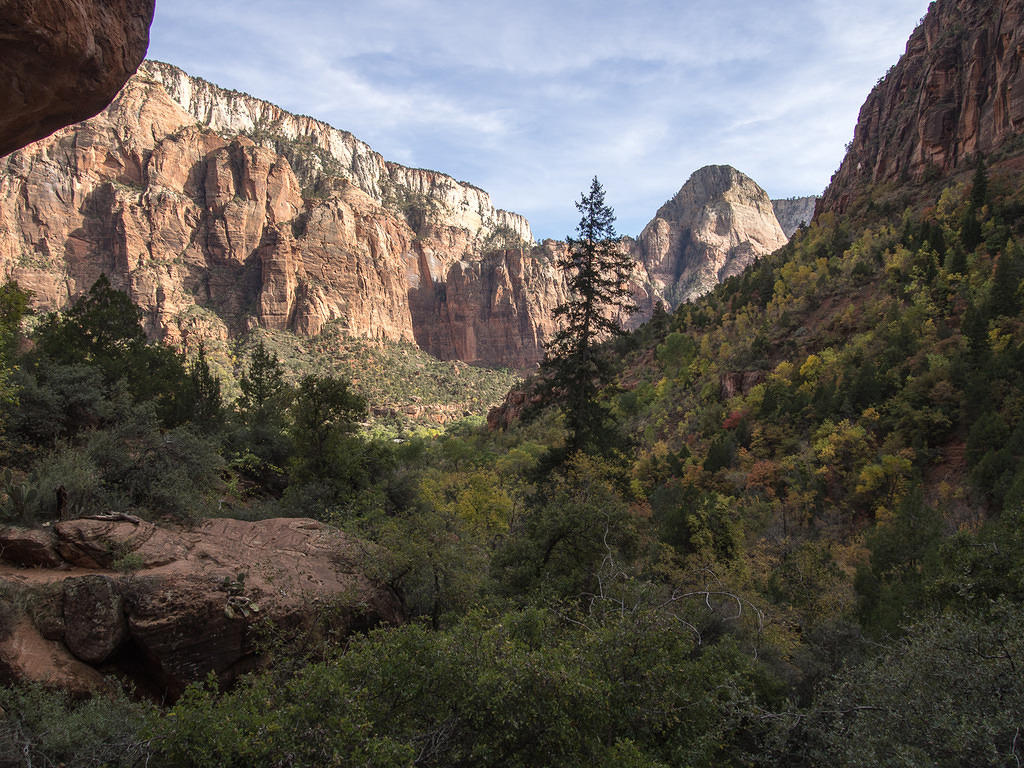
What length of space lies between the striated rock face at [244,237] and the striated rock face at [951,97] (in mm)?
32714

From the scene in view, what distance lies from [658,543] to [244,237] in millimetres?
115485

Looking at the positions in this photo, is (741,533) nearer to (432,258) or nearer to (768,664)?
(768,664)

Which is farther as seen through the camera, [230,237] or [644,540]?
[230,237]

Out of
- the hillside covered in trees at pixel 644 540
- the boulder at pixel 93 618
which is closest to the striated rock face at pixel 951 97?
the hillside covered in trees at pixel 644 540

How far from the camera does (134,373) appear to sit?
58.4 feet

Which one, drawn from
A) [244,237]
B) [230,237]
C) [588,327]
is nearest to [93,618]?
[588,327]

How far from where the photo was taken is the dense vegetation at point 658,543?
520 cm

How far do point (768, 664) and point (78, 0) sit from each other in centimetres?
1368

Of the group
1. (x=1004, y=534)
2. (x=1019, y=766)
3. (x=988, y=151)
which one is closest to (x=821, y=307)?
(x=988, y=151)

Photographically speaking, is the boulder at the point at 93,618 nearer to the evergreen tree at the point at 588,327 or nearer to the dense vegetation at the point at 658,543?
the dense vegetation at the point at 658,543

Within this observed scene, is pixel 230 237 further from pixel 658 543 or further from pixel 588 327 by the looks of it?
pixel 658 543

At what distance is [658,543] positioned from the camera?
1748 centimetres

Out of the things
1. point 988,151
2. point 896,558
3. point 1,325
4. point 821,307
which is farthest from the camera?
point 988,151

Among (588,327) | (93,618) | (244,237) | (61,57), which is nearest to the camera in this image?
(61,57)
